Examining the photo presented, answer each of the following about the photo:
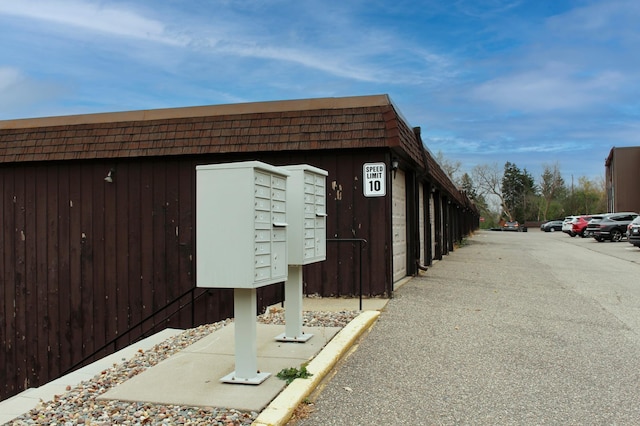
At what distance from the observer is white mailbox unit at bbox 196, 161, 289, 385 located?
4781 mm

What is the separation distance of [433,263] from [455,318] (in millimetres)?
8261

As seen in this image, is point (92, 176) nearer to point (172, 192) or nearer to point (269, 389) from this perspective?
point (172, 192)

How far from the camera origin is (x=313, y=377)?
5090mm

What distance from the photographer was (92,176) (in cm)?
1137

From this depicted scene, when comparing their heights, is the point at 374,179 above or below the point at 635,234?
above

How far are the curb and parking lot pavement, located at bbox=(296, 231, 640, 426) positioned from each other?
124 millimetres

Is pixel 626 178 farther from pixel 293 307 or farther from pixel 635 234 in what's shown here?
pixel 293 307

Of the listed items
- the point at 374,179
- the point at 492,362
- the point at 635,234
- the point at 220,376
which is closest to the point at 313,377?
the point at 220,376

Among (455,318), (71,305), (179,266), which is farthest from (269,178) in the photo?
(71,305)

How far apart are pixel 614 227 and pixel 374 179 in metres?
25.6

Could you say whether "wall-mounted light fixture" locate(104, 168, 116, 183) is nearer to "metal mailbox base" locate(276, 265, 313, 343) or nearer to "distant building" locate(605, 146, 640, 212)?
"metal mailbox base" locate(276, 265, 313, 343)

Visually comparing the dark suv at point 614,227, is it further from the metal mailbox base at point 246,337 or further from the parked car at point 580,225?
the metal mailbox base at point 246,337

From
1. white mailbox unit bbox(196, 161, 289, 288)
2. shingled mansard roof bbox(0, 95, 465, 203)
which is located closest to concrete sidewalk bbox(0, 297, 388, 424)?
white mailbox unit bbox(196, 161, 289, 288)

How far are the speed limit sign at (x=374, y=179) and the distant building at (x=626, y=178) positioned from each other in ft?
157
